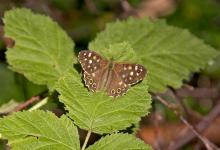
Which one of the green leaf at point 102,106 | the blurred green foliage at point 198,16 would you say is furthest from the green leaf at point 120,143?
the blurred green foliage at point 198,16

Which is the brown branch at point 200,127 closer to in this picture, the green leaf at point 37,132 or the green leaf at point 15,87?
the green leaf at point 15,87

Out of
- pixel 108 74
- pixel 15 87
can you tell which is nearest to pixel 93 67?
pixel 108 74

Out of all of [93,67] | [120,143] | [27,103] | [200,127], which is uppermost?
[93,67]

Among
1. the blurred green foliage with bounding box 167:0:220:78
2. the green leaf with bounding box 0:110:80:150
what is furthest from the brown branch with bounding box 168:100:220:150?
the blurred green foliage with bounding box 167:0:220:78

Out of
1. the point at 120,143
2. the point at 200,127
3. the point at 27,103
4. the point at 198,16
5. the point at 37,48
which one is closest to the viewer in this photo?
the point at 120,143

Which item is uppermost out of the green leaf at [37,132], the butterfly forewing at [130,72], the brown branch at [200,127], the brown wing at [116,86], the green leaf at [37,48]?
the green leaf at [37,48]

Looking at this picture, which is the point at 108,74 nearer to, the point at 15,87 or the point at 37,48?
the point at 37,48
